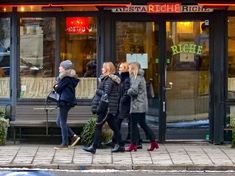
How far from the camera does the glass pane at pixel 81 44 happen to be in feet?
39.3

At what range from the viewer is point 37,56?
12.1m

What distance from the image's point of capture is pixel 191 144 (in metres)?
11.9

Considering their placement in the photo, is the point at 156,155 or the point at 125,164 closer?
the point at 125,164

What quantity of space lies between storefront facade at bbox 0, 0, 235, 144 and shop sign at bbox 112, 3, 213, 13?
0.02m

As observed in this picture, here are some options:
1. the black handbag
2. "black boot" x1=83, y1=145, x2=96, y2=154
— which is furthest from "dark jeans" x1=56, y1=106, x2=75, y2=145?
the black handbag

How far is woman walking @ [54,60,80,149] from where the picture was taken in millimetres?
10922

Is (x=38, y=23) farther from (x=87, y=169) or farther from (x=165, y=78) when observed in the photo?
(x=87, y=169)

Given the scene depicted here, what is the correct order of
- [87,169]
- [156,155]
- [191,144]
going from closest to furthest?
[87,169]
[156,155]
[191,144]

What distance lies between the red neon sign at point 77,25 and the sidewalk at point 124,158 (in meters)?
2.36

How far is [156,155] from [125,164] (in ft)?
3.47

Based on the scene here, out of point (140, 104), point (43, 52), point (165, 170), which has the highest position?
point (43, 52)

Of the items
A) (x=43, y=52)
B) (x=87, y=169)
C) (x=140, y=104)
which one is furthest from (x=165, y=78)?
(x=87, y=169)

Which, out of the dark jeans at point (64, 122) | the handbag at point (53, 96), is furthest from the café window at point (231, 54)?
the handbag at point (53, 96)

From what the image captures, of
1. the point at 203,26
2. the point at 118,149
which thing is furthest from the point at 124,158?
the point at 203,26
